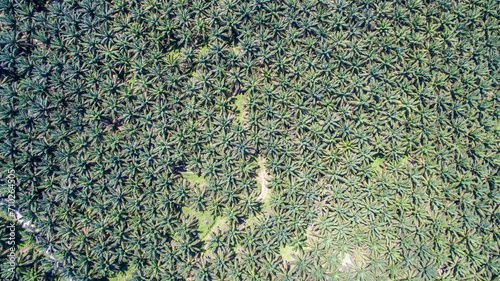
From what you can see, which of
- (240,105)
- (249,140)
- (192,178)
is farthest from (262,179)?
(240,105)

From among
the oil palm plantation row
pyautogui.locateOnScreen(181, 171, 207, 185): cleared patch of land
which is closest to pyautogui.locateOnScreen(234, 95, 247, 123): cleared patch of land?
the oil palm plantation row

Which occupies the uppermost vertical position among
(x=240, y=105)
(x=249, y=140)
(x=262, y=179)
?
(x=240, y=105)

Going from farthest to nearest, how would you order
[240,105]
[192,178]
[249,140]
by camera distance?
[240,105] < [192,178] < [249,140]

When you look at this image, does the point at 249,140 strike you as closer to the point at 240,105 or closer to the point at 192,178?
the point at 240,105

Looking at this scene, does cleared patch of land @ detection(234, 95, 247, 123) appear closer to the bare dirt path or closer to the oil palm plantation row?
the oil palm plantation row

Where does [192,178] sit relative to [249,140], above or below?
below

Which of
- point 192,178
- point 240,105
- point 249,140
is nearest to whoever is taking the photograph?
point 249,140

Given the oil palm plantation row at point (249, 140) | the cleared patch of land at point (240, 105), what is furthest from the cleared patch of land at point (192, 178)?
the cleared patch of land at point (240, 105)

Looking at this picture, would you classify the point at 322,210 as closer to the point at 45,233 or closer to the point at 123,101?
the point at 123,101

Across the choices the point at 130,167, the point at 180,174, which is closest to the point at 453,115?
the point at 180,174
